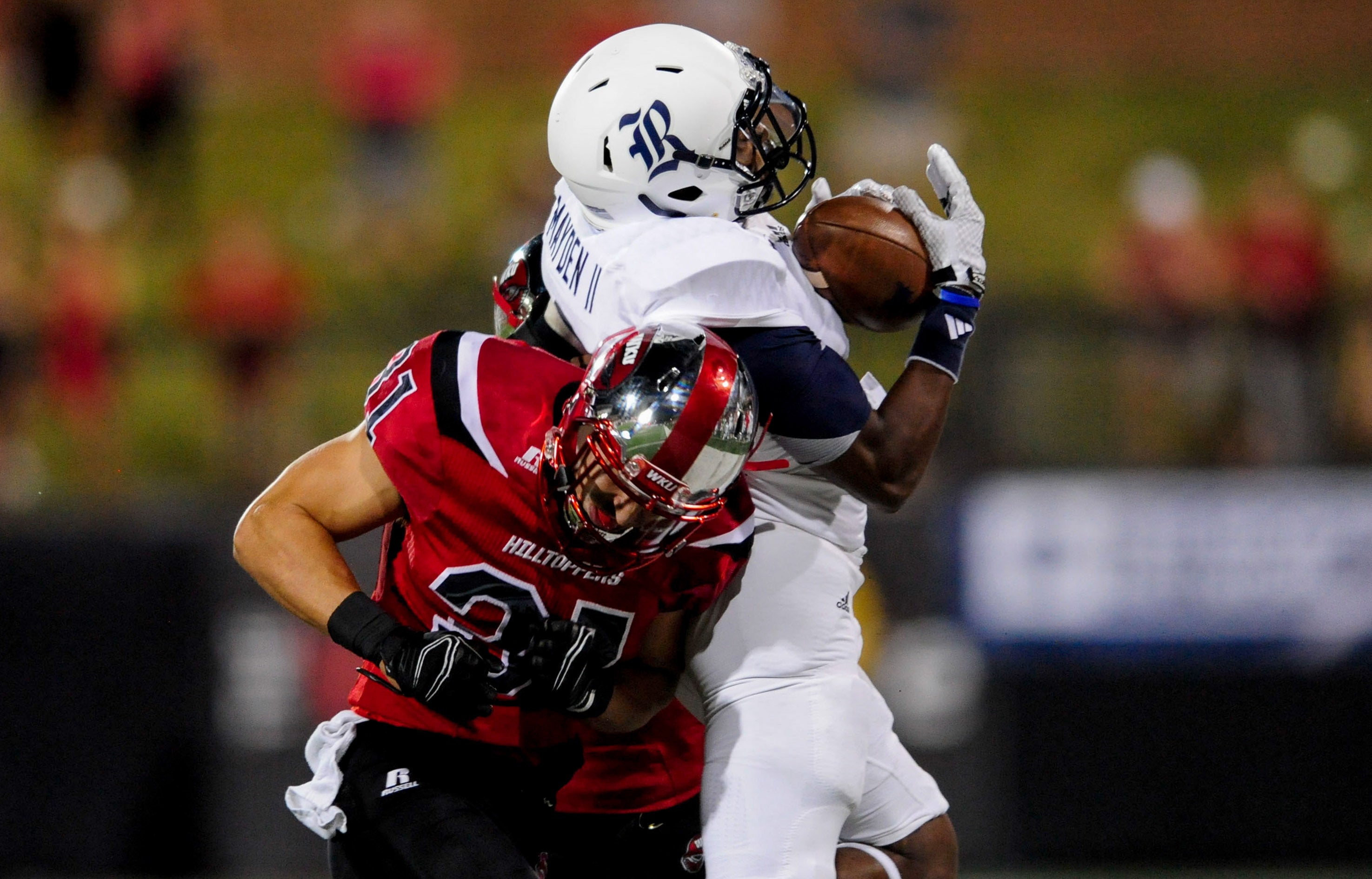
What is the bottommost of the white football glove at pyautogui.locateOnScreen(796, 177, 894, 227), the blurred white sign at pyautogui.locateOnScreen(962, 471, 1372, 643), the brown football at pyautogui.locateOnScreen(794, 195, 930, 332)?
the blurred white sign at pyautogui.locateOnScreen(962, 471, 1372, 643)

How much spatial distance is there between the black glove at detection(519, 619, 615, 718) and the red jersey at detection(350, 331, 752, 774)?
0.09 metres

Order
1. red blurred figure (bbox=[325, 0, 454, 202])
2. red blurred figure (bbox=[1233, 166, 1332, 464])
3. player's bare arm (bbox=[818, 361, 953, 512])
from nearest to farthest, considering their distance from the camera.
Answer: player's bare arm (bbox=[818, 361, 953, 512]), red blurred figure (bbox=[1233, 166, 1332, 464]), red blurred figure (bbox=[325, 0, 454, 202])

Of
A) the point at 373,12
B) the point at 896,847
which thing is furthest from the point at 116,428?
the point at 896,847

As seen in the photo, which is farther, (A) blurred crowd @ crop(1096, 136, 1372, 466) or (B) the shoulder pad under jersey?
(A) blurred crowd @ crop(1096, 136, 1372, 466)

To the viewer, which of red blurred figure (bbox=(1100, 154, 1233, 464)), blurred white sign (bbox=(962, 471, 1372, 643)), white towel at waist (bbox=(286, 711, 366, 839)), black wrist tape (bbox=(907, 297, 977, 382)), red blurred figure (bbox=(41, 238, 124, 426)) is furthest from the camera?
red blurred figure (bbox=(41, 238, 124, 426))

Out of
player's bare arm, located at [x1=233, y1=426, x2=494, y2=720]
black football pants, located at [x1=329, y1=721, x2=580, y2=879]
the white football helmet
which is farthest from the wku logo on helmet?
black football pants, located at [x1=329, y1=721, x2=580, y2=879]

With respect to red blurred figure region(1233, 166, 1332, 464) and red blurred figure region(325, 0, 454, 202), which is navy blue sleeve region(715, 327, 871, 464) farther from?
red blurred figure region(325, 0, 454, 202)

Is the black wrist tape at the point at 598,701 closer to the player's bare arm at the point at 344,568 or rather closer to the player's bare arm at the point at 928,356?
the player's bare arm at the point at 344,568

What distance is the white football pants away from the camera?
3.02 metres

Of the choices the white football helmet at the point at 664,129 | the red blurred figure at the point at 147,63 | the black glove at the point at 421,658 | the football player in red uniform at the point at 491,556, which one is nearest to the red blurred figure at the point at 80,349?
the red blurred figure at the point at 147,63

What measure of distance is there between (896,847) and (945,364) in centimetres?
95

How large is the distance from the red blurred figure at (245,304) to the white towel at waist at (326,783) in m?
5.05

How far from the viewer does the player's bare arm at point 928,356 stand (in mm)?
3018

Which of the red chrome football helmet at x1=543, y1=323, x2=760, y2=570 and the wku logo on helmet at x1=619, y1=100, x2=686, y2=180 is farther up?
the wku logo on helmet at x1=619, y1=100, x2=686, y2=180
